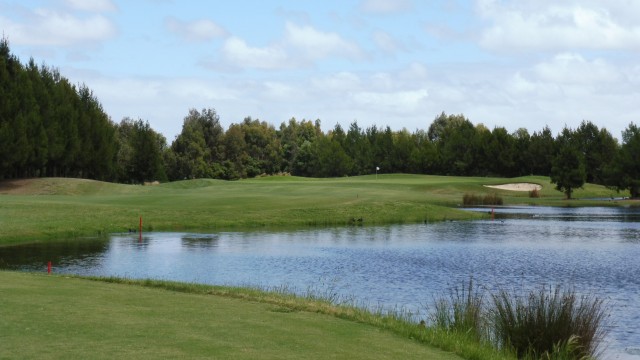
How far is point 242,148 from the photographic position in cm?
16362

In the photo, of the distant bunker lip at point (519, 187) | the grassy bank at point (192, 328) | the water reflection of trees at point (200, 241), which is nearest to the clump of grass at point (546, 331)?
the grassy bank at point (192, 328)

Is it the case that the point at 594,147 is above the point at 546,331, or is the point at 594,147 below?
above

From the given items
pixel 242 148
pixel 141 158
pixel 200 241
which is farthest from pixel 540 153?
pixel 200 241

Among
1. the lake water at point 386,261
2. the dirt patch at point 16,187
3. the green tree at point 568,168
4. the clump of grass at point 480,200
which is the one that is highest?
the green tree at point 568,168

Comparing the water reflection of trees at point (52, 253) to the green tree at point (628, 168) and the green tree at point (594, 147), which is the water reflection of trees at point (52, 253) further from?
the green tree at point (594, 147)

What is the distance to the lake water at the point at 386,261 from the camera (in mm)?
26891

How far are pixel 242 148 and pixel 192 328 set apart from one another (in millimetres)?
150711

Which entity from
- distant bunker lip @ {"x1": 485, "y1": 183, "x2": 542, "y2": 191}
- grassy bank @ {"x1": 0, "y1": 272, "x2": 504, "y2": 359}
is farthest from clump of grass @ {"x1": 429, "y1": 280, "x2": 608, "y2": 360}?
distant bunker lip @ {"x1": 485, "y1": 183, "x2": 542, "y2": 191}

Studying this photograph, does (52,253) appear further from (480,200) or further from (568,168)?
(568,168)

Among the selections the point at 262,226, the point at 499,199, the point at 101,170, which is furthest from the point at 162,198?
the point at 499,199

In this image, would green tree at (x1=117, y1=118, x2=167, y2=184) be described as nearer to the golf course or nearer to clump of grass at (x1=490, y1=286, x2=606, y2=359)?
the golf course

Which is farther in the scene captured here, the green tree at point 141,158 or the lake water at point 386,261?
the green tree at point 141,158

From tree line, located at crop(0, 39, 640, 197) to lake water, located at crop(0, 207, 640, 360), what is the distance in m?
45.1

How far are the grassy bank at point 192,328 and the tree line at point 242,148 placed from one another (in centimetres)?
6971
